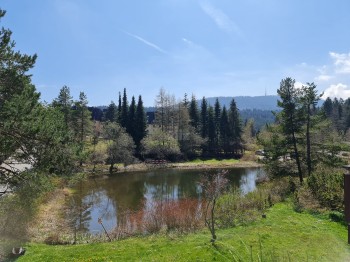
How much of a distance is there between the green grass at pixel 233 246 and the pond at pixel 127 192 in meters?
6.74

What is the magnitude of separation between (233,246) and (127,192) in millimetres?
21639

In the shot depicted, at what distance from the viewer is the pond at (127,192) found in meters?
22.3

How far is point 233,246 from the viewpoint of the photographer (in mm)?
11398

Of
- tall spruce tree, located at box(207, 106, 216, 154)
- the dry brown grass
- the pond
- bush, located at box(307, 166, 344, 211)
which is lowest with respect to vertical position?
the pond

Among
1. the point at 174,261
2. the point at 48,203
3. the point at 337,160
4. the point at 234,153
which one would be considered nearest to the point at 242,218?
the point at 174,261

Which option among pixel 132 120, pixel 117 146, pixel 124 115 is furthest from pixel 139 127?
pixel 117 146

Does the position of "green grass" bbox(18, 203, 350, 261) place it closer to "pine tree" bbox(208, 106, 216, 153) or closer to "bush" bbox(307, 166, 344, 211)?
"bush" bbox(307, 166, 344, 211)

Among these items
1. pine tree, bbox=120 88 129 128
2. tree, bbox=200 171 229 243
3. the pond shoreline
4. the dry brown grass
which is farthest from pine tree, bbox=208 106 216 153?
tree, bbox=200 171 229 243

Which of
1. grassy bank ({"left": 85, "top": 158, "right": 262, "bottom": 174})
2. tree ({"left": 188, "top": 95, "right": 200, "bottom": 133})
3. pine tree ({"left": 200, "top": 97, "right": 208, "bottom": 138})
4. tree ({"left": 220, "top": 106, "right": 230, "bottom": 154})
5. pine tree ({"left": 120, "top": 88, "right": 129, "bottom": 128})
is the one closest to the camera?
grassy bank ({"left": 85, "top": 158, "right": 262, "bottom": 174})

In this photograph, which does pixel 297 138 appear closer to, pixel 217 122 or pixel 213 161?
pixel 213 161

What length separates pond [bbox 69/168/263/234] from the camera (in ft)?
73.2

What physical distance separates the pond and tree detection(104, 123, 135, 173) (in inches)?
165

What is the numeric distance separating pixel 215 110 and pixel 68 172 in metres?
57.1

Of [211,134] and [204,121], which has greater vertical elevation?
[204,121]
